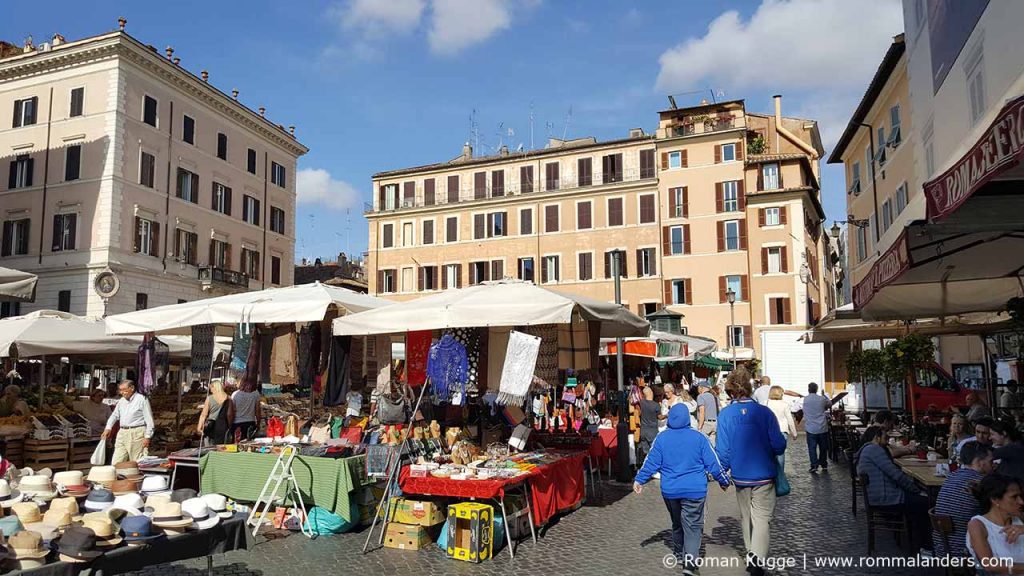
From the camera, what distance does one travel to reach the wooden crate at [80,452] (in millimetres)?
11070

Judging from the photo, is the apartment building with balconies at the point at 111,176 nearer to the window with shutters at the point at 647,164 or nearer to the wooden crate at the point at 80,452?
the wooden crate at the point at 80,452

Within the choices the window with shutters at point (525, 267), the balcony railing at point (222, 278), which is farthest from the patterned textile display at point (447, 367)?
the window with shutters at point (525, 267)

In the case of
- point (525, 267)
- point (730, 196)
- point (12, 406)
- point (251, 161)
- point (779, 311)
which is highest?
point (251, 161)

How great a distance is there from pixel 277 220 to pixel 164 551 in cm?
3822

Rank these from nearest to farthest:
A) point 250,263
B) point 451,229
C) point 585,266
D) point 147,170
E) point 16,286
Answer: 1. point 16,286
2. point 147,170
3. point 250,263
4. point 585,266
5. point 451,229

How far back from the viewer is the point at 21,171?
3164cm

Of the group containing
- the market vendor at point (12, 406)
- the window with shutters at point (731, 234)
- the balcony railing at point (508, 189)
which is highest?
the balcony railing at point (508, 189)

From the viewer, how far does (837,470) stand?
12945 mm

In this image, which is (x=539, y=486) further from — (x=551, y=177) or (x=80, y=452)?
(x=551, y=177)

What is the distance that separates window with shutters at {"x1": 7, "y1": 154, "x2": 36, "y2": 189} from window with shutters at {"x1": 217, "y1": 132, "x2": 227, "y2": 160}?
7.97 meters

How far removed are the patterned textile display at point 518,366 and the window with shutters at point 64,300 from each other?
28.2m

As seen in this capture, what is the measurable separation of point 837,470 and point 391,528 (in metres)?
9.23

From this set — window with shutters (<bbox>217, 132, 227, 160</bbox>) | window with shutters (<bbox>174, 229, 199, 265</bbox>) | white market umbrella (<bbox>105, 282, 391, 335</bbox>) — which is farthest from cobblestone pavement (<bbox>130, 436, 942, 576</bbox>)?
window with shutters (<bbox>217, 132, 227, 160</bbox>)

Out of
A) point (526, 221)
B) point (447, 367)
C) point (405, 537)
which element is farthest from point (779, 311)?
point (405, 537)
